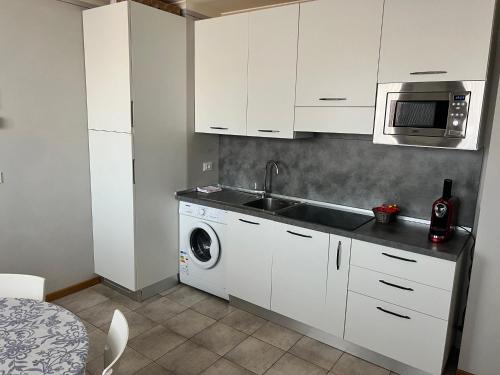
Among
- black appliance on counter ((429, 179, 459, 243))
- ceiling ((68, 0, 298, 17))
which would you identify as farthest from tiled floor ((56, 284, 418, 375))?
ceiling ((68, 0, 298, 17))

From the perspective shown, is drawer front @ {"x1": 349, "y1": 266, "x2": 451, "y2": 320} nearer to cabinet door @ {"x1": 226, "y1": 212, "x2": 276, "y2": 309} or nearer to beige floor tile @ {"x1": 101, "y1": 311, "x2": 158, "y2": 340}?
cabinet door @ {"x1": 226, "y1": 212, "x2": 276, "y2": 309}

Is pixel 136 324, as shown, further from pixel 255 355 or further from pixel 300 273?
pixel 300 273

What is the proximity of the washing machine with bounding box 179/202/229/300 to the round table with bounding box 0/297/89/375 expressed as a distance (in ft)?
5.50

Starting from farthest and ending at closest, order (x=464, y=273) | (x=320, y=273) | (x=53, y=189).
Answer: (x=53, y=189) < (x=320, y=273) < (x=464, y=273)

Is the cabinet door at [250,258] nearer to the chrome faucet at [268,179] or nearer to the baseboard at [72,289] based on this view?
the chrome faucet at [268,179]

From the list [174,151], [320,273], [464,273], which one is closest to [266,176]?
[174,151]

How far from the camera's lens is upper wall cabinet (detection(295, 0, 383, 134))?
2.50m

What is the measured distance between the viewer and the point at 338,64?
2635 mm

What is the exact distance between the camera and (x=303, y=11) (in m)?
2.73

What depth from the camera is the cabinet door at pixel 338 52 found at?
249 cm

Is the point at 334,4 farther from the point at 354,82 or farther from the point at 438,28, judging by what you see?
the point at 438,28

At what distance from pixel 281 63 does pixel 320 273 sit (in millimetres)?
1558

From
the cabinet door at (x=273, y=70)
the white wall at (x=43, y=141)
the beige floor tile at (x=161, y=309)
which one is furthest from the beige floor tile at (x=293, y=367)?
the white wall at (x=43, y=141)

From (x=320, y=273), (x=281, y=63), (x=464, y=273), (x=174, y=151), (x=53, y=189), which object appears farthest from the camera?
(x=174, y=151)
